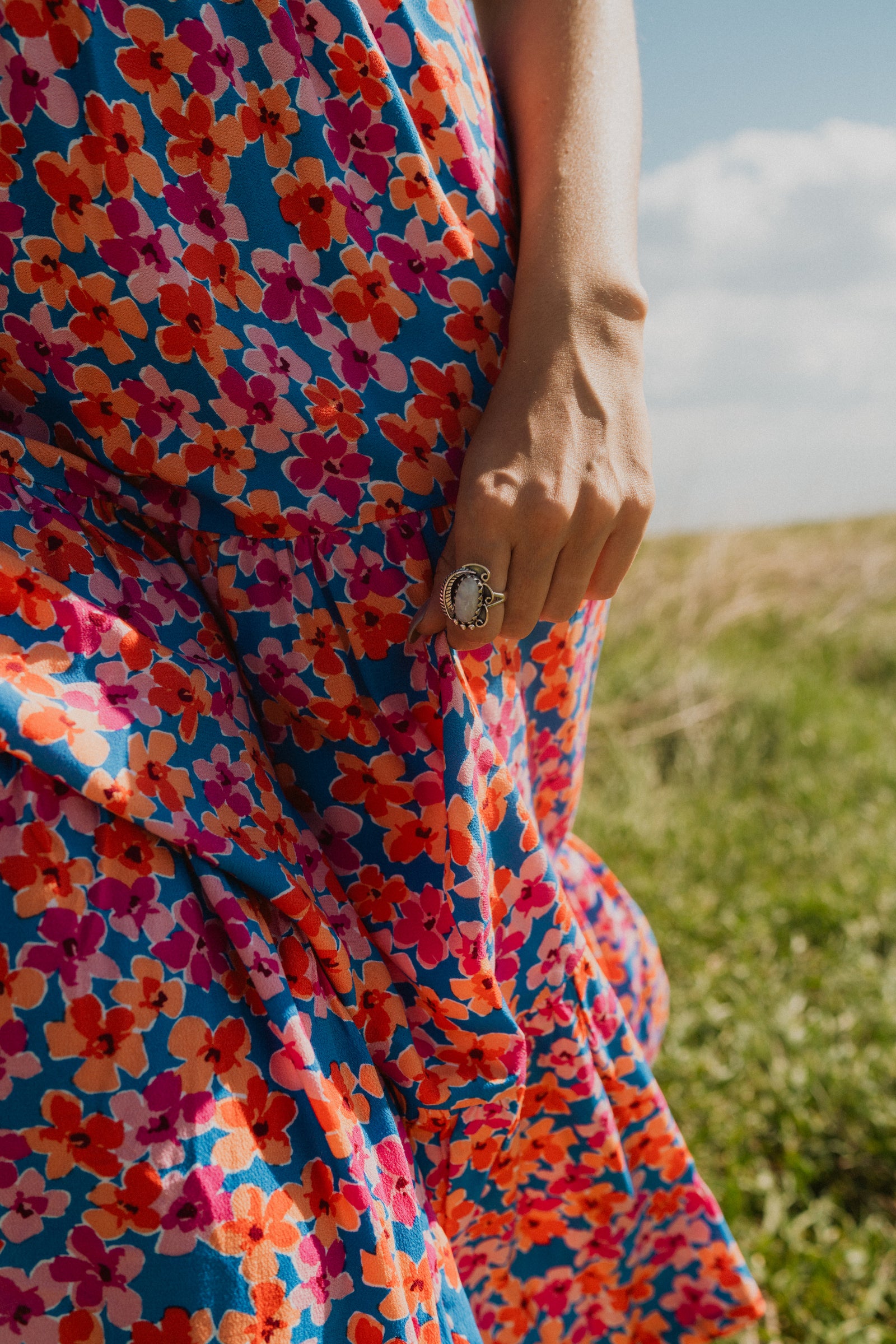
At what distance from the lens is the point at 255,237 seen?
2.78ft

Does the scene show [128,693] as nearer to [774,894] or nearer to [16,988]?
[16,988]


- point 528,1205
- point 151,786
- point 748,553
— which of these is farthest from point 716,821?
point 748,553

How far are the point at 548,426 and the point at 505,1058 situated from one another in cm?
59

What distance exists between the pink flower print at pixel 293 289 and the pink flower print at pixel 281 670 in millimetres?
280

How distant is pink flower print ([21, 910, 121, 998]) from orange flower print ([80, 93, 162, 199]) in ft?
1.86

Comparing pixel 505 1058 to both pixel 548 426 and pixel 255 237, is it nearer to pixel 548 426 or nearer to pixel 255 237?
pixel 548 426

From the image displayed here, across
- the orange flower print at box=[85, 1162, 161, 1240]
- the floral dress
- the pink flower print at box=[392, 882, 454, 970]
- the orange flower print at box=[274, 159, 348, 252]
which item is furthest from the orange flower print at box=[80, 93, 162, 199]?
the orange flower print at box=[85, 1162, 161, 1240]

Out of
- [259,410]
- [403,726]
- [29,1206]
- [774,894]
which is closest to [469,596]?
[403,726]

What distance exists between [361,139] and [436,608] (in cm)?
41

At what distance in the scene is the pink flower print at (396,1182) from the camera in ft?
2.73

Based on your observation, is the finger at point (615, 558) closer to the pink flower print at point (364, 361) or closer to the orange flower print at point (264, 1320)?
the pink flower print at point (364, 361)

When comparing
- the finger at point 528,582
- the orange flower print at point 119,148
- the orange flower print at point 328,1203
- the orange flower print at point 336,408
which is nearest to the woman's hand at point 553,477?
the finger at point 528,582

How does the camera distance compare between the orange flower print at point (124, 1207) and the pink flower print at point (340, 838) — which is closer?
the orange flower print at point (124, 1207)

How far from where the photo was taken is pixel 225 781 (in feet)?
2.70
